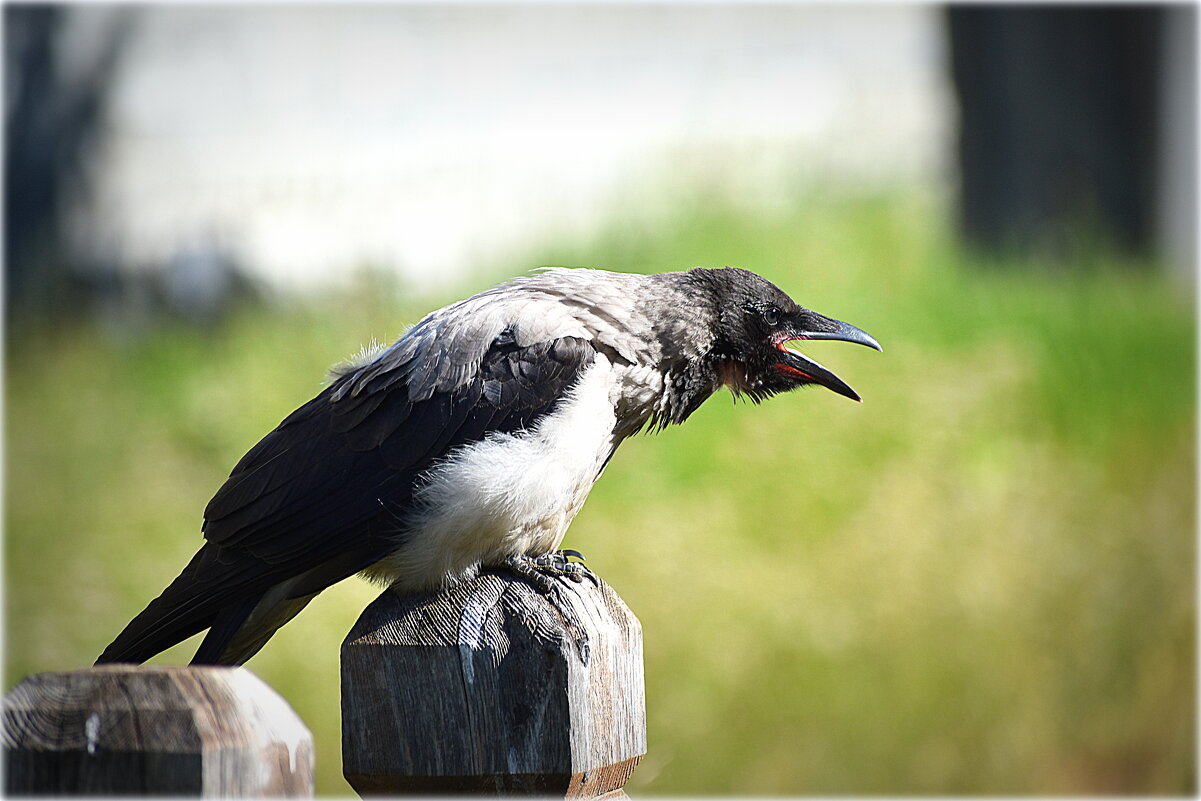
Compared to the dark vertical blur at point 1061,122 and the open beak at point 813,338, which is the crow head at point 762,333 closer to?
the open beak at point 813,338

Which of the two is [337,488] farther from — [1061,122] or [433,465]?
[1061,122]

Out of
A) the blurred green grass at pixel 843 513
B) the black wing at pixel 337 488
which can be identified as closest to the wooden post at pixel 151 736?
the black wing at pixel 337 488

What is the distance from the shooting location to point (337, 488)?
285cm

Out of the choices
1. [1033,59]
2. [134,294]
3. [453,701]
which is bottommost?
[453,701]

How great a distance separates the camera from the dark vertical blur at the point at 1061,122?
685 cm

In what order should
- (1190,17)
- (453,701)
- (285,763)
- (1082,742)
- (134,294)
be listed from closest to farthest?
(285,763), (453,701), (1082,742), (134,294), (1190,17)

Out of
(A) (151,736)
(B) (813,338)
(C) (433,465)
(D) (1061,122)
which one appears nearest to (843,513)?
Result: (B) (813,338)

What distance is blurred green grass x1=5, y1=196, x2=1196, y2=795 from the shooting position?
570 centimetres

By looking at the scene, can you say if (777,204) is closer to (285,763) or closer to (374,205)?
(374,205)

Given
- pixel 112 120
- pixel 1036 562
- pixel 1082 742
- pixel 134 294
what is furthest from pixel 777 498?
pixel 112 120

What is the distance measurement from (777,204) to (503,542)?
14.1 ft

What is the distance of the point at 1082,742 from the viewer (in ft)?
18.9

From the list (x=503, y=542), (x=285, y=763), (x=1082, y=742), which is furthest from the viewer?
(x=1082, y=742)

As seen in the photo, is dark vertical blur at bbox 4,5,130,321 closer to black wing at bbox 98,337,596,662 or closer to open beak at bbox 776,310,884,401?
black wing at bbox 98,337,596,662
